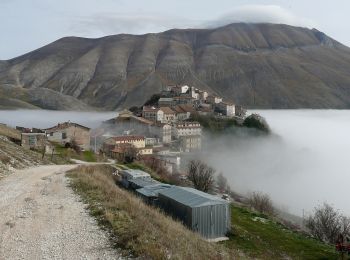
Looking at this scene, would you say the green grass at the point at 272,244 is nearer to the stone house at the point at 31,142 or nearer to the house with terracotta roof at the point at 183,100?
the stone house at the point at 31,142

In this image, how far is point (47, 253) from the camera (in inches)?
617

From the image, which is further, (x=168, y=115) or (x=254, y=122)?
(x=254, y=122)

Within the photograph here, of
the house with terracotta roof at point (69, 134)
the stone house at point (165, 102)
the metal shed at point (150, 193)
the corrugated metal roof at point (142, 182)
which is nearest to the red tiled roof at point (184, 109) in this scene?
the stone house at point (165, 102)

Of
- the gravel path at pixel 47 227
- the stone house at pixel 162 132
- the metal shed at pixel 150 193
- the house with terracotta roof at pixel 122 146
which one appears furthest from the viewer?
the stone house at pixel 162 132

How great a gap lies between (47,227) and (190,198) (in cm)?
1157

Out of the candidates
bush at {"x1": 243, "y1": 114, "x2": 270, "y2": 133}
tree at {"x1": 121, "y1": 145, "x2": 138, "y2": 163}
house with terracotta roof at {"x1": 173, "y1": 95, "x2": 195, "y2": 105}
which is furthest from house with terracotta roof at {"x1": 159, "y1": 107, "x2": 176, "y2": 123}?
tree at {"x1": 121, "y1": 145, "x2": 138, "y2": 163}

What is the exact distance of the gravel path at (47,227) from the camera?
15.7 meters

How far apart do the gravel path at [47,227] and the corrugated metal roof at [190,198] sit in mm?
6904

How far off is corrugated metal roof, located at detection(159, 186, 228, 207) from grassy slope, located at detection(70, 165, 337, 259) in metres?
2.53

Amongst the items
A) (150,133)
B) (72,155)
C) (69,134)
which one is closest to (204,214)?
(72,155)

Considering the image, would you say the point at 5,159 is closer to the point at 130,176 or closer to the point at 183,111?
the point at 130,176

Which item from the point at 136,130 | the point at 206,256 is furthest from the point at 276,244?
the point at 136,130

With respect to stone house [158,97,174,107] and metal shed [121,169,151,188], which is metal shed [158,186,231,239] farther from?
stone house [158,97,174,107]

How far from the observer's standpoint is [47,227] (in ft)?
62.1
